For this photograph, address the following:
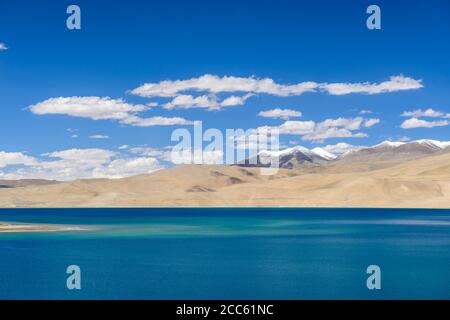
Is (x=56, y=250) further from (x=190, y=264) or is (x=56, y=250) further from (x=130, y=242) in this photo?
(x=190, y=264)

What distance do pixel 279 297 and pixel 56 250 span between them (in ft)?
96.7

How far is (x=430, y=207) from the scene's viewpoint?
7274 inches

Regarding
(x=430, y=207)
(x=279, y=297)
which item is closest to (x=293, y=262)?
(x=279, y=297)

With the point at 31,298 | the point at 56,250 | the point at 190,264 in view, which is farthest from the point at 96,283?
the point at 56,250

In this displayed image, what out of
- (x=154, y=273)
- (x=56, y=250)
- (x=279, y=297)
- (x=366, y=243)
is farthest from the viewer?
(x=366, y=243)

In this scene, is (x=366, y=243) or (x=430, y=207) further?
(x=430, y=207)

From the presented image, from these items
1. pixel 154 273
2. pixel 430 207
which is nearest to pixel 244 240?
pixel 154 273

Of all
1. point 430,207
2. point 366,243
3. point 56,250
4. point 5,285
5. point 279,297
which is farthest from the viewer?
point 430,207

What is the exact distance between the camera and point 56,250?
5697 centimetres

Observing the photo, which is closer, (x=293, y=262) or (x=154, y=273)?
(x=154, y=273)

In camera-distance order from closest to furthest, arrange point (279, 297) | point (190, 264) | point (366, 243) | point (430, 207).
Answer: point (279, 297) < point (190, 264) < point (366, 243) < point (430, 207)

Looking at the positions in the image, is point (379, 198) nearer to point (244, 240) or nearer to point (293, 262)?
point (244, 240)
